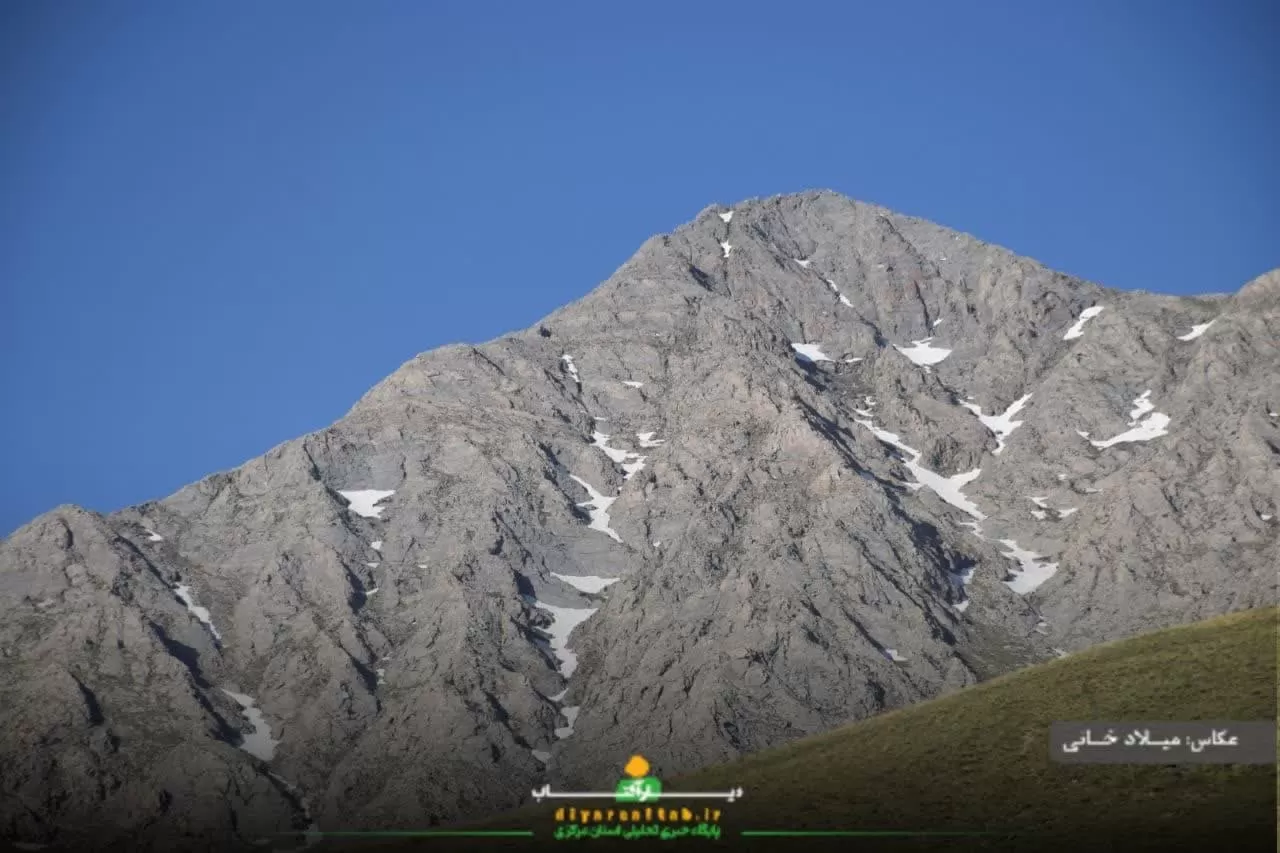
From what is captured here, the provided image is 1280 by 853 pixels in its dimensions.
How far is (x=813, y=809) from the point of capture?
3853 inches

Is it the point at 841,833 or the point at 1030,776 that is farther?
the point at 1030,776

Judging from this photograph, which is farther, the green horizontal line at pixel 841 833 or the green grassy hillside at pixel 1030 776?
the green horizontal line at pixel 841 833

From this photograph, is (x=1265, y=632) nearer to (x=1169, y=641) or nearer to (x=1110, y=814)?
(x=1169, y=641)

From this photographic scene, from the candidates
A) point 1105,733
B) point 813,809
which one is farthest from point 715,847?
point 1105,733

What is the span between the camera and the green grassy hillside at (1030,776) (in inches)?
3319

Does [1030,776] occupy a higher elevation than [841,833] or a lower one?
higher

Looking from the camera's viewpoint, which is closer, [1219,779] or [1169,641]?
[1219,779]

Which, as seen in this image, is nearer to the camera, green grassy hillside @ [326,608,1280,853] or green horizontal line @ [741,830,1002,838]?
green grassy hillside @ [326,608,1280,853]

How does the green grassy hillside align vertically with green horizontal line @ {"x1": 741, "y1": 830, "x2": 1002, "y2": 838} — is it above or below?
above

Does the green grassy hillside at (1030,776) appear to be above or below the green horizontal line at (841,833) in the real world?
above

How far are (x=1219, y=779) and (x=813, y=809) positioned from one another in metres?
21.9

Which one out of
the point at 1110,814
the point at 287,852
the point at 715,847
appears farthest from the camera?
the point at 287,852

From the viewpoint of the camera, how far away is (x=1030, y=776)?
9400cm

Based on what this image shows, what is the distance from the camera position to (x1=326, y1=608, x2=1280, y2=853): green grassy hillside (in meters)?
84.3
